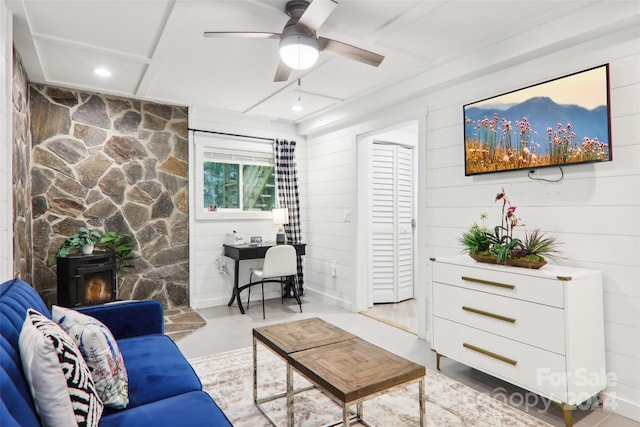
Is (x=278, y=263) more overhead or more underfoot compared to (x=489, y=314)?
more overhead

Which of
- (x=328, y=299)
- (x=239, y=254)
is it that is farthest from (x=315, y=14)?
(x=328, y=299)

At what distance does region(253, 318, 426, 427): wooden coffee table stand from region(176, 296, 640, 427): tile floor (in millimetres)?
992

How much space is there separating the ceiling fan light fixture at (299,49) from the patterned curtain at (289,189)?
284cm

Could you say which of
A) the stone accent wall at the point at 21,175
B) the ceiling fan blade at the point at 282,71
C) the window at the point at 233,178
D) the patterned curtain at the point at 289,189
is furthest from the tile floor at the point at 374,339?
the ceiling fan blade at the point at 282,71

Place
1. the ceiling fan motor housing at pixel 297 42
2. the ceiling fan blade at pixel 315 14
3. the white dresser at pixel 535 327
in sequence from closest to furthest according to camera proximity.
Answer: the ceiling fan blade at pixel 315 14 < the white dresser at pixel 535 327 < the ceiling fan motor housing at pixel 297 42

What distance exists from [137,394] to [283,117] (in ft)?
13.0

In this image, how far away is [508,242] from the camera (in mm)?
2633

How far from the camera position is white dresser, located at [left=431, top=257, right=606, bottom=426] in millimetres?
2082

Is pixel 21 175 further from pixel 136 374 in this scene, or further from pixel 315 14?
pixel 315 14

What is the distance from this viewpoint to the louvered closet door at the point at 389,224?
4770 mm

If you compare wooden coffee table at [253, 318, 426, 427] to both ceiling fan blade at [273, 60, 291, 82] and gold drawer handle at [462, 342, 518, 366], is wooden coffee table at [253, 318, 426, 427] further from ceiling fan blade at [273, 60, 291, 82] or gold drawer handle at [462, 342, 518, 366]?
ceiling fan blade at [273, 60, 291, 82]

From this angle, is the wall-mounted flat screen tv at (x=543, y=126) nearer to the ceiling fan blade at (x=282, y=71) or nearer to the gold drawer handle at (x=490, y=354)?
the gold drawer handle at (x=490, y=354)

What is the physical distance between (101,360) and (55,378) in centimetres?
44

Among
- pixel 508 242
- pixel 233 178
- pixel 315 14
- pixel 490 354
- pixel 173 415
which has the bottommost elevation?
pixel 490 354
